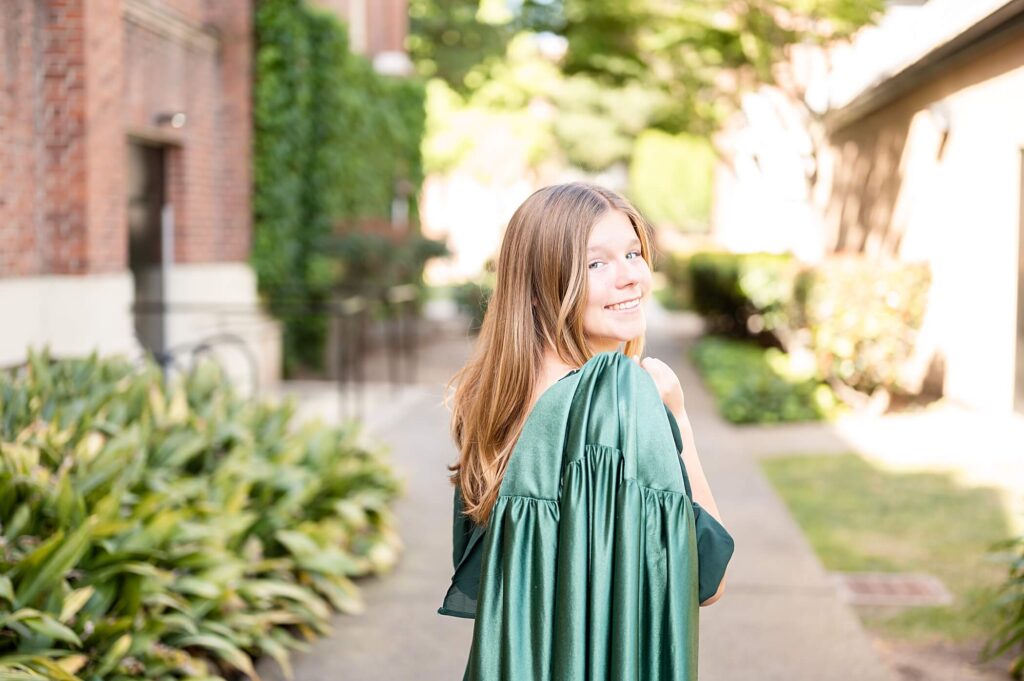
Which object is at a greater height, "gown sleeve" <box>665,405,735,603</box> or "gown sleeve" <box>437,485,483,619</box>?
"gown sleeve" <box>665,405,735,603</box>

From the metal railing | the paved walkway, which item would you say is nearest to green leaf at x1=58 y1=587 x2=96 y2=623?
the paved walkway

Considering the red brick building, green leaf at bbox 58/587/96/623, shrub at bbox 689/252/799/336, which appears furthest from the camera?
shrub at bbox 689/252/799/336

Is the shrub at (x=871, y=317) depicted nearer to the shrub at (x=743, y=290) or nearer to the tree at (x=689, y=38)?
the shrub at (x=743, y=290)

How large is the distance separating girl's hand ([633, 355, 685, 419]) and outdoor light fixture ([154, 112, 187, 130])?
8011 mm

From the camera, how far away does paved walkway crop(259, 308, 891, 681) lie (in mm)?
4359

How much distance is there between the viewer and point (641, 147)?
3484cm

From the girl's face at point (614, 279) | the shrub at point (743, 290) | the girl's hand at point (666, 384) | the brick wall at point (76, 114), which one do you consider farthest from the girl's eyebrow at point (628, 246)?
the shrub at point (743, 290)

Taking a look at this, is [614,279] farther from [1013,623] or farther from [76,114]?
[76,114]

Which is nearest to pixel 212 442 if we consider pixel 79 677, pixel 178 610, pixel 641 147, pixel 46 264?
pixel 178 610

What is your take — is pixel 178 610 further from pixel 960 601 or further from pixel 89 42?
pixel 89 42

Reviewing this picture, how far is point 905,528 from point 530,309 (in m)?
5.01

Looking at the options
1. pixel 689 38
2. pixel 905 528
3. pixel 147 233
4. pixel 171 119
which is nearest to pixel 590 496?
pixel 905 528

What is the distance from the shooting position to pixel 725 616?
5.03 m

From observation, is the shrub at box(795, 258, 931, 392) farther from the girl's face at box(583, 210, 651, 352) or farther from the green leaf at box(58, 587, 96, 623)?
the girl's face at box(583, 210, 651, 352)
